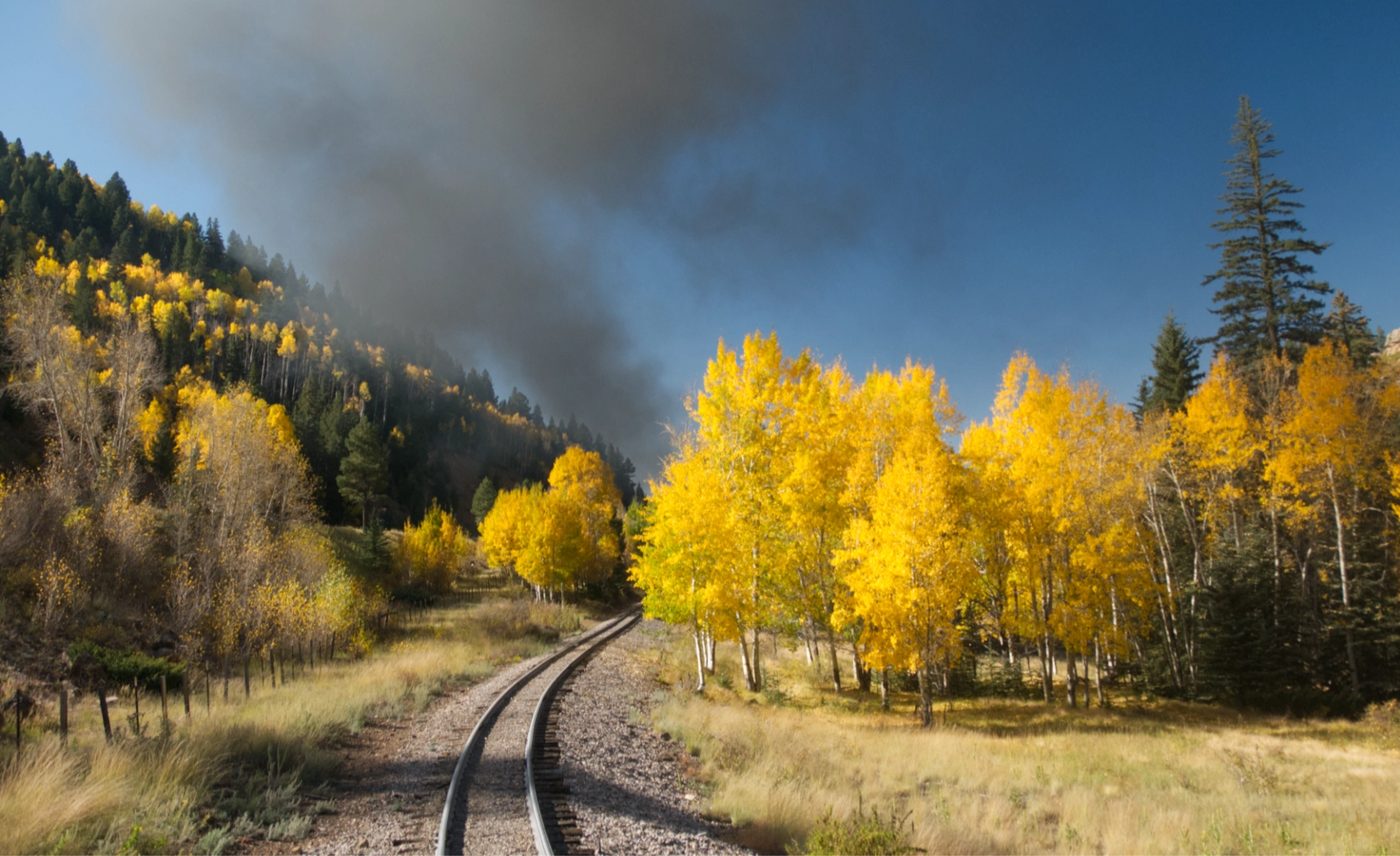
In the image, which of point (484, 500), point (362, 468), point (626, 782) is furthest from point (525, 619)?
point (484, 500)

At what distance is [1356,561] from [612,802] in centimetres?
2971

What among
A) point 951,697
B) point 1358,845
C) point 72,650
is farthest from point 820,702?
point 72,650

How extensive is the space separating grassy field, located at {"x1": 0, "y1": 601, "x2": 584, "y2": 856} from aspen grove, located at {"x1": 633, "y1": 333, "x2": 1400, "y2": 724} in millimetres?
9808

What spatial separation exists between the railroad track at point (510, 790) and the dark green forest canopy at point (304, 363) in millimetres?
63756

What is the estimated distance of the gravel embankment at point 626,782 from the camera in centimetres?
745

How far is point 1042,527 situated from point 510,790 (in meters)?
19.5

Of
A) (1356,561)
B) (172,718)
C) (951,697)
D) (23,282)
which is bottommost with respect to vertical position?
(951,697)

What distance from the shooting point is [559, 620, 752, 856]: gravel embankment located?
7449 millimetres

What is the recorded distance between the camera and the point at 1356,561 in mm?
23031

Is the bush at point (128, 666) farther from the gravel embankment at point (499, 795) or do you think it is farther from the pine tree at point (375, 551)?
the pine tree at point (375, 551)

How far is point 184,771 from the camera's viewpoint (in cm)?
826

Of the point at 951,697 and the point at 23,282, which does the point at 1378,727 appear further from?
the point at 23,282

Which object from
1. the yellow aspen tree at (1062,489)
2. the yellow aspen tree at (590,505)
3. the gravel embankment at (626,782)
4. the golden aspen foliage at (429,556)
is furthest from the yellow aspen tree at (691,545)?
the golden aspen foliage at (429,556)

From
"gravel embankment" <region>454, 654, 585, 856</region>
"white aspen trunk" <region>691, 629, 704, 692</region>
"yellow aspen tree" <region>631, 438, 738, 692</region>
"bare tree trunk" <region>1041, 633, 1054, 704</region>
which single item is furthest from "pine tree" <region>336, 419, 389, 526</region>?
"bare tree trunk" <region>1041, 633, 1054, 704</region>
